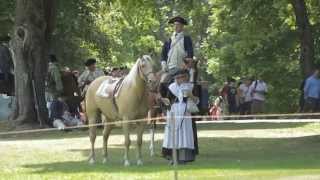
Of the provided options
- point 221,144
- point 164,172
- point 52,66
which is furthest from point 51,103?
point 164,172

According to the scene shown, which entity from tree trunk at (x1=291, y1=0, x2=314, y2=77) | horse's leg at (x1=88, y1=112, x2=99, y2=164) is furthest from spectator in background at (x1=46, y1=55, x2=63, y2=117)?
horse's leg at (x1=88, y1=112, x2=99, y2=164)

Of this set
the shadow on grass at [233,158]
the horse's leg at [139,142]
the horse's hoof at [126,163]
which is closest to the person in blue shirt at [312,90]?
the shadow on grass at [233,158]

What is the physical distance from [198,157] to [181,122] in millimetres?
1100

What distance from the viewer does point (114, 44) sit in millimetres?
54125

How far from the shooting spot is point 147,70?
14.9m

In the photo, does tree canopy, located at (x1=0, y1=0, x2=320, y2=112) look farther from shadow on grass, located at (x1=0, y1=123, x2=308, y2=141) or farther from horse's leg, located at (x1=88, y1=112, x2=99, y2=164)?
horse's leg, located at (x1=88, y1=112, x2=99, y2=164)

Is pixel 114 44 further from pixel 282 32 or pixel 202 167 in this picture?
pixel 202 167

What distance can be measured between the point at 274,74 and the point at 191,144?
31354 mm

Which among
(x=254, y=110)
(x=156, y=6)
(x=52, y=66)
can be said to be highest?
(x=156, y=6)

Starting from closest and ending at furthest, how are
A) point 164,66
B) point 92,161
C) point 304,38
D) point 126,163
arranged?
point 126,163 < point 92,161 < point 164,66 < point 304,38

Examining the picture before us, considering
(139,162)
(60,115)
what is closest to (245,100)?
(60,115)

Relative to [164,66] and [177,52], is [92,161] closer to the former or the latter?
[164,66]

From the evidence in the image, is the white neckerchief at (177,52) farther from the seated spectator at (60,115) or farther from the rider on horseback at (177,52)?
the seated spectator at (60,115)

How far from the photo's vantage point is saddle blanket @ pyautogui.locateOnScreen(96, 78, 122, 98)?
1551 cm
